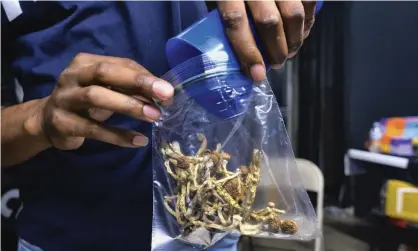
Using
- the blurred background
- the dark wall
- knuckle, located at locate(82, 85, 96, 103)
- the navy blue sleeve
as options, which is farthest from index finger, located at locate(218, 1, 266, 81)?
the dark wall

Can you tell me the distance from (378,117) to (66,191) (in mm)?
1621

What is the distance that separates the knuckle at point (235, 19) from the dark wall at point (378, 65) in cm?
155

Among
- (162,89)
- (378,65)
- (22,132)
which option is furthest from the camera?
(378,65)

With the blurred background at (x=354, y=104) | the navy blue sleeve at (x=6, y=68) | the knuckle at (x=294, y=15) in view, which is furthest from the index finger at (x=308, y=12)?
the blurred background at (x=354, y=104)

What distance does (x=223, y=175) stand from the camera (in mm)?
366

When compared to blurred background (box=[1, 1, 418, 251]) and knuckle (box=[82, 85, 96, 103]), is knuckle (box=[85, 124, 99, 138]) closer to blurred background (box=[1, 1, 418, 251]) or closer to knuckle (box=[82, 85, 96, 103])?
knuckle (box=[82, 85, 96, 103])

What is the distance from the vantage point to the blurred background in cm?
167

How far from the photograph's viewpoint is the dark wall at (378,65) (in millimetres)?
1736

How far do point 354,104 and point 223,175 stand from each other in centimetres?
157

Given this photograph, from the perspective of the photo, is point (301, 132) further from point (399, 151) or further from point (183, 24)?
point (183, 24)

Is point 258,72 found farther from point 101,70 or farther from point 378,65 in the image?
point 378,65

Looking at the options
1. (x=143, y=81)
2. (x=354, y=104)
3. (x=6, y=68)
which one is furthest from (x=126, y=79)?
(x=354, y=104)

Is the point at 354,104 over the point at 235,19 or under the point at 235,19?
under

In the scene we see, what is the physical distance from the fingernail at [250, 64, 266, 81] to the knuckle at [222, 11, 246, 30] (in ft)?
0.10
